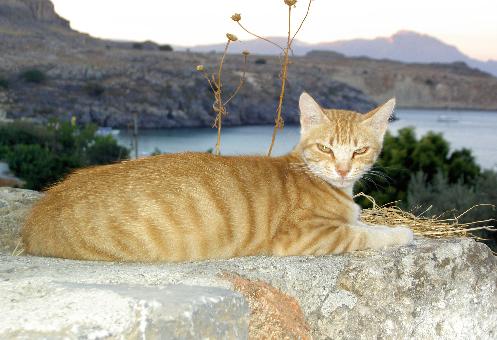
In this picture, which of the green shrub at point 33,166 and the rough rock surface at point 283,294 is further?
the green shrub at point 33,166

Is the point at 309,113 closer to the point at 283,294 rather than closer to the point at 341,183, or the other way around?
the point at 341,183

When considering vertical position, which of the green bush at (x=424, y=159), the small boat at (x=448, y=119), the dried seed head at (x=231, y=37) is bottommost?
the small boat at (x=448, y=119)

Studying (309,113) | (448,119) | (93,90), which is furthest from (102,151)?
(448,119)

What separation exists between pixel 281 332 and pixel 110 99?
53.3 metres

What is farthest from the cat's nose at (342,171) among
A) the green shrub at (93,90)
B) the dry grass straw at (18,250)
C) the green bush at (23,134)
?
the green shrub at (93,90)

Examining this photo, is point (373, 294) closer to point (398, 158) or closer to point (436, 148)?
point (398, 158)

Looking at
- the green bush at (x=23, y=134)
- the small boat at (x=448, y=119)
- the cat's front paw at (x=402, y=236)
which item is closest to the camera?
the cat's front paw at (x=402, y=236)

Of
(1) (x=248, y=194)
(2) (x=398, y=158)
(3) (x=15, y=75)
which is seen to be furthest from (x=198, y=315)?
(3) (x=15, y=75)

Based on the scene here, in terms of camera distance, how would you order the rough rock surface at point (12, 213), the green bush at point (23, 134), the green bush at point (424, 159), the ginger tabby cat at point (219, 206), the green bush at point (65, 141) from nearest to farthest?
the ginger tabby cat at point (219, 206) → the rough rock surface at point (12, 213) → the green bush at point (424, 159) → the green bush at point (65, 141) → the green bush at point (23, 134)

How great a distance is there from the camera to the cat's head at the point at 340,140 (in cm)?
400

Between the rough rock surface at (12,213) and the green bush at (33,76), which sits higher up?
the rough rock surface at (12,213)

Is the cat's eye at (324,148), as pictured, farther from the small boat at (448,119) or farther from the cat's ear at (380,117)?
the small boat at (448,119)

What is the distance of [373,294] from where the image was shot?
3.56 m

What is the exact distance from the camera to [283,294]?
3.36m
